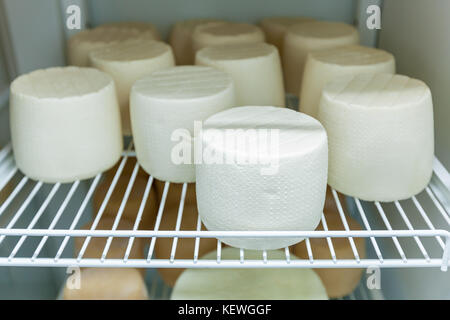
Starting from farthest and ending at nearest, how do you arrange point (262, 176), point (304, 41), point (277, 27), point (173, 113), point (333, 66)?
point (277, 27) → point (304, 41) → point (333, 66) → point (173, 113) → point (262, 176)

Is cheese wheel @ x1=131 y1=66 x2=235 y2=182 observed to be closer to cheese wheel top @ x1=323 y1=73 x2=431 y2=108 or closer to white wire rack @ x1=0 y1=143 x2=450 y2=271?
white wire rack @ x1=0 y1=143 x2=450 y2=271

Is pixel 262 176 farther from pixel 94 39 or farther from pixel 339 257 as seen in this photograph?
pixel 94 39

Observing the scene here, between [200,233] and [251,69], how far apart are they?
1.29 ft

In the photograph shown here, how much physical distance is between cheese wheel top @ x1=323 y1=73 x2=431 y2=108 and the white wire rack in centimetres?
15

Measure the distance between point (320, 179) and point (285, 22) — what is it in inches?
23.8

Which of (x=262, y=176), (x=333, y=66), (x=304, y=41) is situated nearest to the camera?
(x=262, y=176)

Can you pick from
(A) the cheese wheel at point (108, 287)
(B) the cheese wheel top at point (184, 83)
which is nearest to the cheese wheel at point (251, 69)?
(B) the cheese wheel top at point (184, 83)

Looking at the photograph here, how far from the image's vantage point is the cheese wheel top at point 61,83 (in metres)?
0.76

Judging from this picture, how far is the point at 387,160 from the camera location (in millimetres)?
713

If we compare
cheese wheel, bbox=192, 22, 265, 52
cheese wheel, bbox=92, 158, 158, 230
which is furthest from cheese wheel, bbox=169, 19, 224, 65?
cheese wheel, bbox=92, 158, 158, 230

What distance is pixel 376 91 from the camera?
0.75m

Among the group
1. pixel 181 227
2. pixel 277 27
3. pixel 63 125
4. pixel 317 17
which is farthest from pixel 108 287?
pixel 317 17

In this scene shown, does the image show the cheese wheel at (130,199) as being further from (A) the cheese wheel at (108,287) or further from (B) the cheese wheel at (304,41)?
(B) the cheese wheel at (304,41)

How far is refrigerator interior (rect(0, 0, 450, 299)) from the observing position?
0.79 metres
